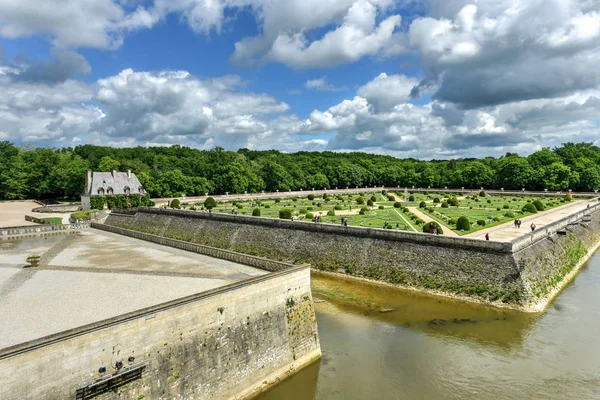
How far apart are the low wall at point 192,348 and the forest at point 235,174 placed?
2425 inches

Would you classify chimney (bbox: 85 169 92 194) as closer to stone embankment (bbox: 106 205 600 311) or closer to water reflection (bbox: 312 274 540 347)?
stone embankment (bbox: 106 205 600 311)

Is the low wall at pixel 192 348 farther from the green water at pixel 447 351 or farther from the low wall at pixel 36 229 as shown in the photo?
the low wall at pixel 36 229

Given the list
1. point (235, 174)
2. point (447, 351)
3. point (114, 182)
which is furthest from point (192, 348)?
point (235, 174)

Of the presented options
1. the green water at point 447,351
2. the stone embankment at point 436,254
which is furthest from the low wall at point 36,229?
the green water at point 447,351

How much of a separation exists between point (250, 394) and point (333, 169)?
94.1 m

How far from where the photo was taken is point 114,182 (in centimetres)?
6347

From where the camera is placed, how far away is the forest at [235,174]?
7550 centimetres

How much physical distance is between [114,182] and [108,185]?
3.70ft

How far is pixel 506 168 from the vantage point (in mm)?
91000

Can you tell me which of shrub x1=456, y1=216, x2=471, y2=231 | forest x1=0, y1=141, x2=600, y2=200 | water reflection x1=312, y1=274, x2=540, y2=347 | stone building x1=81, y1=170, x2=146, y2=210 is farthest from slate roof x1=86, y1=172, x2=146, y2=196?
shrub x1=456, y1=216, x2=471, y2=231

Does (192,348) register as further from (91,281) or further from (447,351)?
(447,351)

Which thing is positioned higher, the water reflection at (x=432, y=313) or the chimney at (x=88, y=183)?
the chimney at (x=88, y=183)

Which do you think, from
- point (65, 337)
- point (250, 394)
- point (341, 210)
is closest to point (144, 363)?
point (65, 337)

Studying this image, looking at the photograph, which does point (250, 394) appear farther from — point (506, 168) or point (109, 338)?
point (506, 168)
